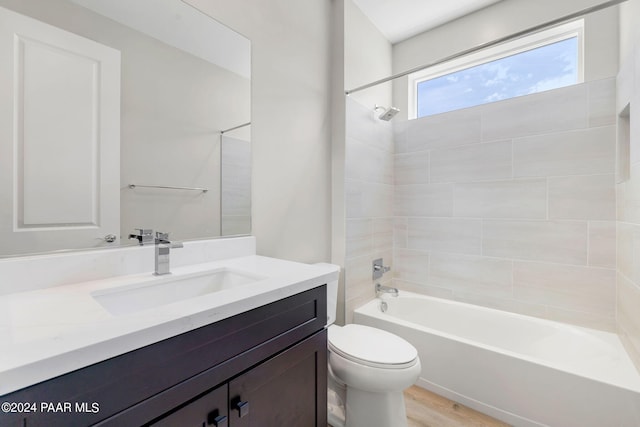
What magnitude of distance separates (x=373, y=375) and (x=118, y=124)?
4.83 feet

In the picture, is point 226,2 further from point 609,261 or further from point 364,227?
point 609,261

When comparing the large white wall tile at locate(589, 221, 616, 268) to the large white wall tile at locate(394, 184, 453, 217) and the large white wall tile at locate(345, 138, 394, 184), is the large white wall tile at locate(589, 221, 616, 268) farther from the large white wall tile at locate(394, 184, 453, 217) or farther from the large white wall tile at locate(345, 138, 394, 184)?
the large white wall tile at locate(345, 138, 394, 184)

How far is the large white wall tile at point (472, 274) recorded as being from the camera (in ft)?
6.87

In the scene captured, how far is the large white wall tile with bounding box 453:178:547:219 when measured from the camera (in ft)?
6.44

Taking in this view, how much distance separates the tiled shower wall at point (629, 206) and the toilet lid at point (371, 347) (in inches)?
43.3

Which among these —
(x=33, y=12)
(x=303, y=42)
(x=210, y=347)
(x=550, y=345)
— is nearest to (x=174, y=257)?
(x=210, y=347)

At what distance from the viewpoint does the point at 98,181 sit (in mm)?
1030

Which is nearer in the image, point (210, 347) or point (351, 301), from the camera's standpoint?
point (210, 347)

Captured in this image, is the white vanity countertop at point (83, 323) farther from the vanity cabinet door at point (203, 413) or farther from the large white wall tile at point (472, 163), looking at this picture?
the large white wall tile at point (472, 163)

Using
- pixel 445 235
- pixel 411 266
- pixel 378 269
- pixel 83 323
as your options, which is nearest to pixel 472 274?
pixel 445 235

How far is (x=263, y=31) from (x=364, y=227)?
144cm

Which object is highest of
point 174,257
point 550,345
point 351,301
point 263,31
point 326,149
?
point 263,31

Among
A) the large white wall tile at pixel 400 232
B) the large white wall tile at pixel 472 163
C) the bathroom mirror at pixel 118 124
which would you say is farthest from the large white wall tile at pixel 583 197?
the bathroom mirror at pixel 118 124

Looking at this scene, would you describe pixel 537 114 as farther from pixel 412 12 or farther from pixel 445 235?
pixel 412 12
